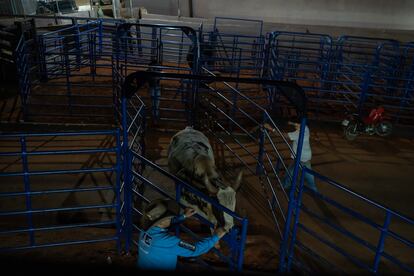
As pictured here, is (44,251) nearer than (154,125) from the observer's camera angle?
Yes

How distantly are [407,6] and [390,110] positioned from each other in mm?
8192

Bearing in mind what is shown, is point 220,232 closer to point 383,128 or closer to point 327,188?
point 327,188

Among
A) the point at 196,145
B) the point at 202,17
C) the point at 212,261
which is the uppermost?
the point at 202,17

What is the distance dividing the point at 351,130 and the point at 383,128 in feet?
2.97

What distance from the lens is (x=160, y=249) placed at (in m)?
3.10

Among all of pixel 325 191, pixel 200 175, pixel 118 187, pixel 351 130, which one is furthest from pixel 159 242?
pixel 351 130

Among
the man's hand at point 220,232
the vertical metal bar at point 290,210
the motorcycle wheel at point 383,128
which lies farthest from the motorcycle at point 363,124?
the man's hand at point 220,232

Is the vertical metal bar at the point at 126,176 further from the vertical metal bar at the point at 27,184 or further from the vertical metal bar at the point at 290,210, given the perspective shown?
the vertical metal bar at the point at 290,210

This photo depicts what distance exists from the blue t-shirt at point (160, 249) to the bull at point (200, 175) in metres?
0.77

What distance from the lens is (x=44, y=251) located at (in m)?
4.40

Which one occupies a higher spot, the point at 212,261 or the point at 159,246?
the point at 159,246

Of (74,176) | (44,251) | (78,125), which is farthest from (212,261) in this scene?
(78,125)

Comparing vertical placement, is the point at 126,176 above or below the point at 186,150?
above

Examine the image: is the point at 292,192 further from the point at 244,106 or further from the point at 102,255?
the point at 244,106
